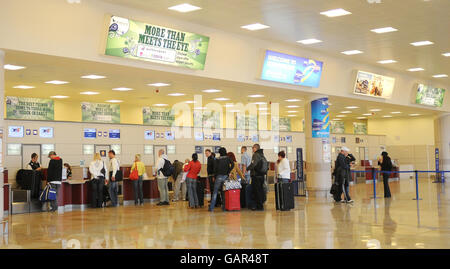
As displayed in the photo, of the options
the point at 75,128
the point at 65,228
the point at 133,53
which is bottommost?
the point at 65,228

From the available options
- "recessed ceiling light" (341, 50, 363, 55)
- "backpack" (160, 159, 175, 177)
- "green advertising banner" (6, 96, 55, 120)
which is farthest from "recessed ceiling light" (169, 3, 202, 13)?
"green advertising banner" (6, 96, 55, 120)

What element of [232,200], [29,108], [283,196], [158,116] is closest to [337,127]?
[158,116]

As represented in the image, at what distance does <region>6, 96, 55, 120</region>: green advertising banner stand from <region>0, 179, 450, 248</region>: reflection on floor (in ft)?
27.3

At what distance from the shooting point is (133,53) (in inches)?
488

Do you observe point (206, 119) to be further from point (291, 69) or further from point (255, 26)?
point (255, 26)

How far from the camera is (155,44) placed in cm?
1280

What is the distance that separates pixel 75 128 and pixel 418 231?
523 inches

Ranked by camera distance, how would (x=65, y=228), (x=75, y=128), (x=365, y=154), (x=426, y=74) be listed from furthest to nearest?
(x=365, y=154)
(x=426, y=74)
(x=75, y=128)
(x=65, y=228)

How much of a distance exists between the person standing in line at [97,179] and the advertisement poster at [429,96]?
46.9 feet

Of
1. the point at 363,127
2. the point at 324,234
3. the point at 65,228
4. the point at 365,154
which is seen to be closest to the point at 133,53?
the point at 65,228

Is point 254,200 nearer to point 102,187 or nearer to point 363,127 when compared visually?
point 102,187

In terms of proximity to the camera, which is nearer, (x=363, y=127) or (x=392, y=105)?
(x=392, y=105)

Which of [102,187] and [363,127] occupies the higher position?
[363,127]

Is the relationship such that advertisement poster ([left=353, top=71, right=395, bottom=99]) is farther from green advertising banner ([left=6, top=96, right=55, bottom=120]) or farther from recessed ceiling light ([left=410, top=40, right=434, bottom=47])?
green advertising banner ([left=6, top=96, right=55, bottom=120])
